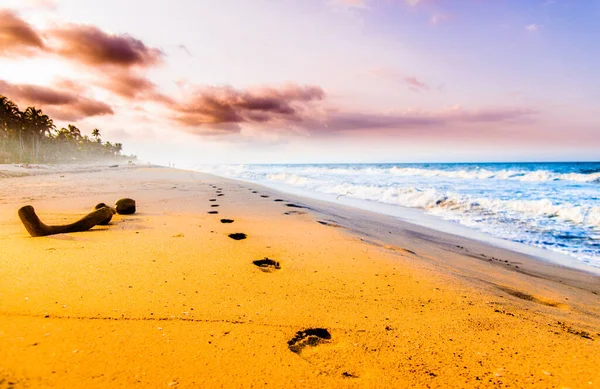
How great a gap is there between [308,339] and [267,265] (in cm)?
162

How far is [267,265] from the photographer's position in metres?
3.69

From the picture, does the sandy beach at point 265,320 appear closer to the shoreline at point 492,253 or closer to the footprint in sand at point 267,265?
the footprint in sand at point 267,265

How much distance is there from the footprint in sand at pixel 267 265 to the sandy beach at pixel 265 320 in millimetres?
107

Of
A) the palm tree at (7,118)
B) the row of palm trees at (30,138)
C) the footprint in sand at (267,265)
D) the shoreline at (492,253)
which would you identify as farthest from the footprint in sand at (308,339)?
the palm tree at (7,118)

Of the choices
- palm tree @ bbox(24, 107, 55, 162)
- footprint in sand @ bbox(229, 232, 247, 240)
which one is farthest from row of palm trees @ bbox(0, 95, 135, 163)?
footprint in sand @ bbox(229, 232, 247, 240)

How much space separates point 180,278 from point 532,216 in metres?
13.5

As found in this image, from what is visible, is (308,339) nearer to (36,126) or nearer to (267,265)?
(267,265)

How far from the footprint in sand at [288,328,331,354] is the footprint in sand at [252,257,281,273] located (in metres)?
1.30

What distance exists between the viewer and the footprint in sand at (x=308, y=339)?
2.05 m

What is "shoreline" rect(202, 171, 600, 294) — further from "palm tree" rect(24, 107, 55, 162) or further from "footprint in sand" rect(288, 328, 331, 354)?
"palm tree" rect(24, 107, 55, 162)

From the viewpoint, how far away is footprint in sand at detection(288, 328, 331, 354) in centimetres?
205

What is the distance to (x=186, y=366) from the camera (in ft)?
→ 5.64

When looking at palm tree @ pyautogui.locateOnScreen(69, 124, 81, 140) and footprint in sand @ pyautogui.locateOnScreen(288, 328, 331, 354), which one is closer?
footprint in sand @ pyautogui.locateOnScreen(288, 328, 331, 354)

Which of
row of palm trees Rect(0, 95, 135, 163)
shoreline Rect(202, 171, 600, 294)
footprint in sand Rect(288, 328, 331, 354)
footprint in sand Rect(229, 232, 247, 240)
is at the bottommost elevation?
shoreline Rect(202, 171, 600, 294)
